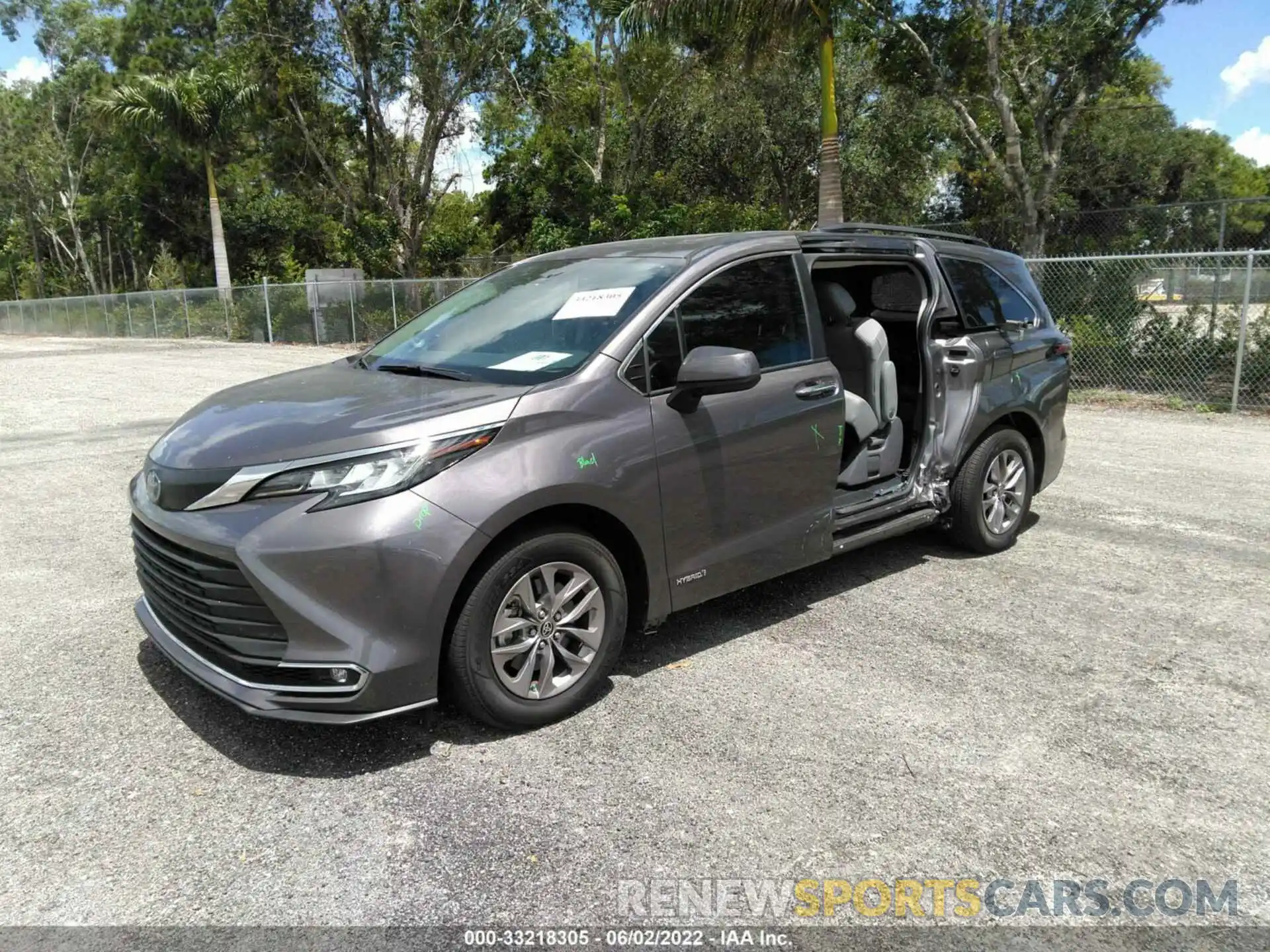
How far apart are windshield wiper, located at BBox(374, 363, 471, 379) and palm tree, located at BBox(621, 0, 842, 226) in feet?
30.9

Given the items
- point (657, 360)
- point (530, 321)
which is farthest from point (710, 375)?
point (530, 321)

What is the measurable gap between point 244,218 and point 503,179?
12692mm

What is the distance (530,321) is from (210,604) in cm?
179

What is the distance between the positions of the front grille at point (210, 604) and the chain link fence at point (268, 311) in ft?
44.2

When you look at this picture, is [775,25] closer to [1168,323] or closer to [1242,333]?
[1168,323]

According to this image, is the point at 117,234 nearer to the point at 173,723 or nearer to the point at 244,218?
the point at 244,218

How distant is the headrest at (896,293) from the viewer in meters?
5.75

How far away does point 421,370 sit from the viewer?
4.02m

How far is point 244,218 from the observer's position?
35406 mm

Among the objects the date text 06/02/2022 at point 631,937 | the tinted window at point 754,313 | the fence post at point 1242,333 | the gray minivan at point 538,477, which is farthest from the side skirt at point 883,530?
the fence post at point 1242,333

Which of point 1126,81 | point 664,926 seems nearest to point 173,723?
point 664,926

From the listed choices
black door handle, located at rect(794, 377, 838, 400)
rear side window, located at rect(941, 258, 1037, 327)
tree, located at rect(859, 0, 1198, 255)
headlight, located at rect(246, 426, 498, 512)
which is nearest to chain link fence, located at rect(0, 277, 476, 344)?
tree, located at rect(859, 0, 1198, 255)

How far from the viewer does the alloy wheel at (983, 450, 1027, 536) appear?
18.1 feet

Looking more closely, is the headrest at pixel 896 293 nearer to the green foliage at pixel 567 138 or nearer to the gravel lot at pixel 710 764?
the gravel lot at pixel 710 764
